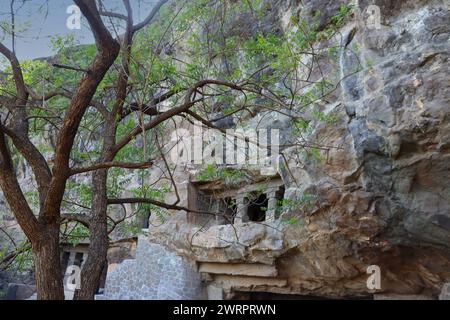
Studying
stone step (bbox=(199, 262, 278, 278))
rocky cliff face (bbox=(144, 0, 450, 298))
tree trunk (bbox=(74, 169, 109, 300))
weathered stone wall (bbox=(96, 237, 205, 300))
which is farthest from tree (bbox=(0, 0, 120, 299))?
weathered stone wall (bbox=(96, 237, 205, 300))

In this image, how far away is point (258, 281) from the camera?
6.72 m

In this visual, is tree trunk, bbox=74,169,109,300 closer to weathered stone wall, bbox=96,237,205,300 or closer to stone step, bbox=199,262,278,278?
stone step, bbox=199,262,278,278

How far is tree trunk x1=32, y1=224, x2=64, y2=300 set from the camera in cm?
309

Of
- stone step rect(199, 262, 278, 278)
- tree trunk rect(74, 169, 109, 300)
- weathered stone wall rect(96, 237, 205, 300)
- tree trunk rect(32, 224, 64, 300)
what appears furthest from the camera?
weathered stone wall rect(96, 237, 205, 300)

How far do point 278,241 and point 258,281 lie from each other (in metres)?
1.08

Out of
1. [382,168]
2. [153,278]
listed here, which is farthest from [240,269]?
[382,168]

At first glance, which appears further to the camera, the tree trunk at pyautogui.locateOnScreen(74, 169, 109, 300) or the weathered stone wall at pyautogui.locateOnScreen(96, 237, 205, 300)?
the weathered stone wall at pyautogui.locateOnScreen(96, 237, 205, 300)

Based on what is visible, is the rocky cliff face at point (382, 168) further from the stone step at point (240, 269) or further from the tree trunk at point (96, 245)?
the tree trunk at point (96, 245)

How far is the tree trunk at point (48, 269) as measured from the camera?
309cm

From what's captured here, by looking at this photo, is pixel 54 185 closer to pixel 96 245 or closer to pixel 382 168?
pixel 96 245

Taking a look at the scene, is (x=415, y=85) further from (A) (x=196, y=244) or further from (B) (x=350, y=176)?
(A) (x=196, y=244)

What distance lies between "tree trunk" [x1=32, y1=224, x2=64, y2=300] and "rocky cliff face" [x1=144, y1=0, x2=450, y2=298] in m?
2.39

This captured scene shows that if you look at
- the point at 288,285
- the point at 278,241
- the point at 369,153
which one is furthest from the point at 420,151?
the point at 288,285

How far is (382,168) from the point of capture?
15.9 ft
